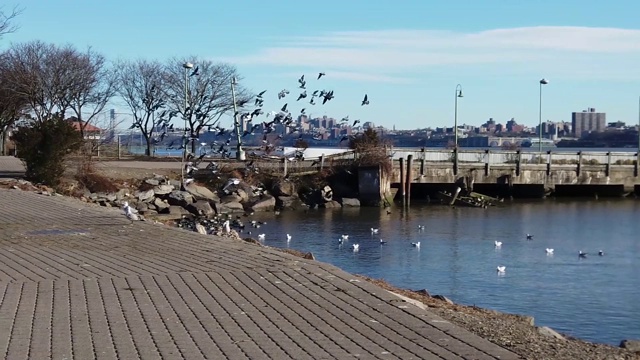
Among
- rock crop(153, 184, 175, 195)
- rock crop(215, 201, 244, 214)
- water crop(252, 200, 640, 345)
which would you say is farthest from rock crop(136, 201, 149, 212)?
water crop(252, 200, 640, 345)

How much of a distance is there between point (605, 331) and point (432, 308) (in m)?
6.09

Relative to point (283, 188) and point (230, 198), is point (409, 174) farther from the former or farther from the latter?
point (230, 198)

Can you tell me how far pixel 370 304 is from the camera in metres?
10.7

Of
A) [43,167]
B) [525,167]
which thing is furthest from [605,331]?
[525,167]

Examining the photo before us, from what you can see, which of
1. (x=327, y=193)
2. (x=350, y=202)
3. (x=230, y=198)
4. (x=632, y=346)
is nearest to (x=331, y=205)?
(x=350, y=202)

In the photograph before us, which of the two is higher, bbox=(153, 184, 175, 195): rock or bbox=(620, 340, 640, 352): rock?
bbox=(620, 340, 640, 352): rock

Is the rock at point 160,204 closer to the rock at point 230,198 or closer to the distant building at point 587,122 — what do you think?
the rock at point 230,198

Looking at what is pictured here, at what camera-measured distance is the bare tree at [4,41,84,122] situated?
54.5 metres

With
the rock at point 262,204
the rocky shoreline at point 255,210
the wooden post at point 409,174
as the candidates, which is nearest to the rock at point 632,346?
the rocky shoreline at point 255,210

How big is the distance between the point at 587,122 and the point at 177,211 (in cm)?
8944

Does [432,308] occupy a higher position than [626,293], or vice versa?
[432,308]

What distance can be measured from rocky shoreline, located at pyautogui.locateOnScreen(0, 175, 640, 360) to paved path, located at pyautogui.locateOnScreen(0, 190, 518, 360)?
44 cm

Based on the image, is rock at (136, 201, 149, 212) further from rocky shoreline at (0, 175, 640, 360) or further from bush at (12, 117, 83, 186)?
bush at (12, 117, 83, 186)

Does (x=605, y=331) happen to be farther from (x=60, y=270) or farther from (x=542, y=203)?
(x=542, y=203)
